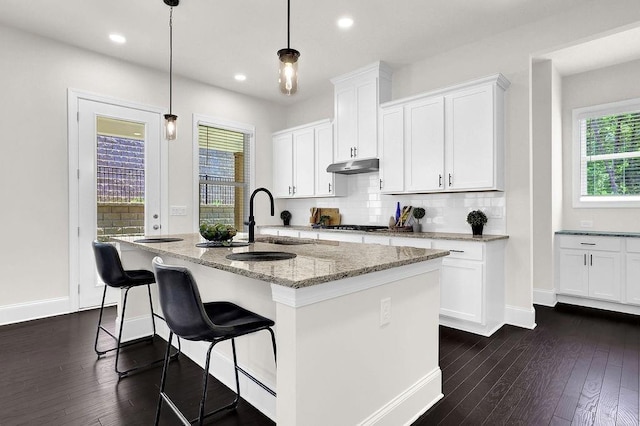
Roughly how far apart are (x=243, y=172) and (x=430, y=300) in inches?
166

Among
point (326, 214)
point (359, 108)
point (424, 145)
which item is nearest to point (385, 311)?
point (424, 145)

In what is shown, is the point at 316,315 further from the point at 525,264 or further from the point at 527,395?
the point at 525,264

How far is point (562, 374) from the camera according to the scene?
2.48 meters

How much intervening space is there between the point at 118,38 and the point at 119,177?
5.16 feet

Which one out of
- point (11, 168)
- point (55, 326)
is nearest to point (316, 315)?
point (55, 326)

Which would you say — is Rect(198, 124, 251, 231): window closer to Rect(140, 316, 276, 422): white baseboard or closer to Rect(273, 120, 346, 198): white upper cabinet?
Rect(273, 120, 346, 198): white upper cabinet

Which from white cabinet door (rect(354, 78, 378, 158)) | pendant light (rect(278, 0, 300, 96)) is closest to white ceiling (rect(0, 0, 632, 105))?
white cabinet door (rect(354, 78, 378, 158))

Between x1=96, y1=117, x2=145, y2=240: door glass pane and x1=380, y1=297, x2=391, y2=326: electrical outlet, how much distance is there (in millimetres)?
3770

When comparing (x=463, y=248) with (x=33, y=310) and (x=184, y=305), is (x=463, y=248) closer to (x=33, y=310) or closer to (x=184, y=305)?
(x=184, y=305)

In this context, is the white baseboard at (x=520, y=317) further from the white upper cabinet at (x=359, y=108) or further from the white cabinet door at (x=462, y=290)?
the white upper cabinet at (x=359, y=108)

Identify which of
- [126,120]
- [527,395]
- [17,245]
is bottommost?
[527,395]

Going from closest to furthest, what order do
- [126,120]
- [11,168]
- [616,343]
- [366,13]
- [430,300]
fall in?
[430,300] < [616,343] < [366,13] < [11,168] < [126,120]

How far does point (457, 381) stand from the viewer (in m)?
2.39

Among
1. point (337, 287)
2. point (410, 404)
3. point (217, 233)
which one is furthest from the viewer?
point (217, 233)
